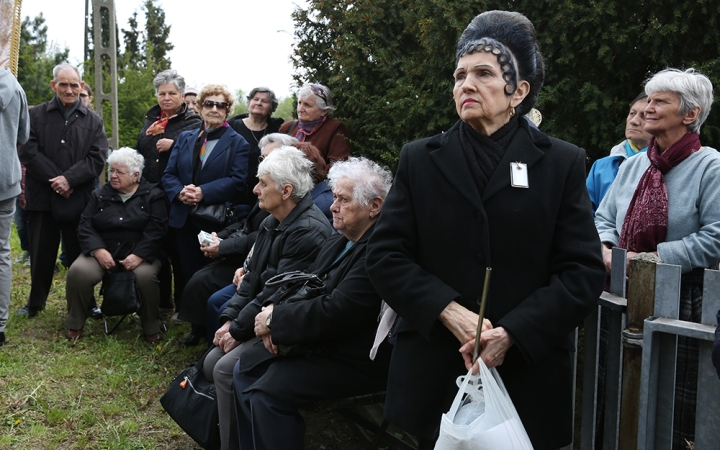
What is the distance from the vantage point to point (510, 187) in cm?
226

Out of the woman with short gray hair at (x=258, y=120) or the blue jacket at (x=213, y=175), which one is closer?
the blue jacket at (x=213, y=175)

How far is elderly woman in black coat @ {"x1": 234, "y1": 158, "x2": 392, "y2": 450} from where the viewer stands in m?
3.25

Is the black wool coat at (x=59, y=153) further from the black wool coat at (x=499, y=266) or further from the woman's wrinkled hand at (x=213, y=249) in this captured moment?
the black wool coat at (x=499, y=266)

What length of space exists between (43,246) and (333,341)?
4.14m

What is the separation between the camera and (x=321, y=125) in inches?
233

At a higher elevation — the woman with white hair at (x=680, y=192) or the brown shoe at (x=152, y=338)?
the woman with white hair at (x=680, y=192)

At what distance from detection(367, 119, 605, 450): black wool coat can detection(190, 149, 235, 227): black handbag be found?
3595 mm

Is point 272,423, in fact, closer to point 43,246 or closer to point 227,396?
point 227,396

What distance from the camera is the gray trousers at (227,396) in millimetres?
3662

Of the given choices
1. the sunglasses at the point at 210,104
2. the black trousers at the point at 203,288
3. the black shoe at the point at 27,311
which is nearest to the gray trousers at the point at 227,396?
the black trousers at the point at 203,288

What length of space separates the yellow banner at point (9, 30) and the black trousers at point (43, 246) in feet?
4.66

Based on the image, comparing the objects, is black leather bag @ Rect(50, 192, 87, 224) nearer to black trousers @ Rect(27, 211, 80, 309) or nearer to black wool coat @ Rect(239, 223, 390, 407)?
black trousers @ Rect(27, 211, 80, 309)

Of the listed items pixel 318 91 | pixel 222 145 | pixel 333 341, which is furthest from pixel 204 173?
pixel 333 341

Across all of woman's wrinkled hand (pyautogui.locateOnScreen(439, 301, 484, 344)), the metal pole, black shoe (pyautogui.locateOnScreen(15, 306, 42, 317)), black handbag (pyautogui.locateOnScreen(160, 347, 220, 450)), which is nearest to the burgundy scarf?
the metal pole
